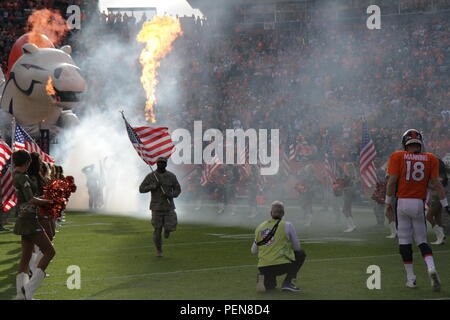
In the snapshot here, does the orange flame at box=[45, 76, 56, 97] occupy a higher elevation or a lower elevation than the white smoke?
higher

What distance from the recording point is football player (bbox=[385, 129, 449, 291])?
11.1 m

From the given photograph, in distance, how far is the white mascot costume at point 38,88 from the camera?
24.7 meters

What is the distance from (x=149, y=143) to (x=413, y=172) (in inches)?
278

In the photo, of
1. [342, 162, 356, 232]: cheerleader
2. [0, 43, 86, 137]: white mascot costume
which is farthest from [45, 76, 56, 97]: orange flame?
[342, 162, 356, 232]: cheerleader

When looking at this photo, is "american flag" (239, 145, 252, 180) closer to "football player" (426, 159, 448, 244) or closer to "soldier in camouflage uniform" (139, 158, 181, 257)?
"football player" (426, 159, 448, 244)

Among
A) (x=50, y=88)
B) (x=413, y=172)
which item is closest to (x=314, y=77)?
(x=50, y=88)

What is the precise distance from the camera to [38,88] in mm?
25109

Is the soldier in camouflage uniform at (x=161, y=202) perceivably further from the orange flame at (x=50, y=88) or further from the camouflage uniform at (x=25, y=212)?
the orange flame at (x=50, y=88)

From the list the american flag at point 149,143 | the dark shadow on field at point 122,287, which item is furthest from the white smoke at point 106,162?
the dark shadow on field at point 122,287

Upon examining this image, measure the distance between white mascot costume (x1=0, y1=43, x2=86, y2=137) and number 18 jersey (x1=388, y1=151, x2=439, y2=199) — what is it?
15.0 m

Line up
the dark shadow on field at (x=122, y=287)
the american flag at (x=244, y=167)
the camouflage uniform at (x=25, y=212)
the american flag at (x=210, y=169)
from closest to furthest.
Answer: the camouflage uniform at (x=25, y=212) → the dark shadow on field at (x=122, y=287) → the american flag at (x=244, y=167) → the american flag at (x=210, y=169)

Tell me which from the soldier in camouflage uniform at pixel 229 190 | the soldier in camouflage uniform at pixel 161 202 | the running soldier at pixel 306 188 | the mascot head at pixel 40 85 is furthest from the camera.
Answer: the soldier in camouflage uniform at pixel 229 190

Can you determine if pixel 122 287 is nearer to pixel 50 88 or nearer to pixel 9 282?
pixel 9 282
